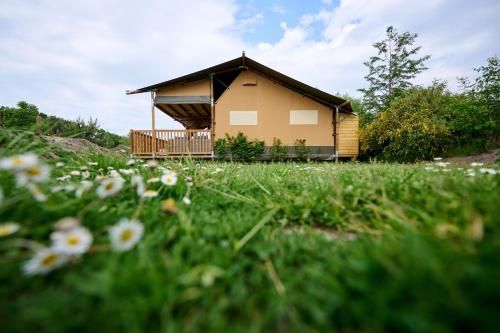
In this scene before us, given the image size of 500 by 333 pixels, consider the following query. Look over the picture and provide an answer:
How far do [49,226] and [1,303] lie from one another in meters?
0.30

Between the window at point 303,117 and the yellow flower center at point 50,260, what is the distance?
1016cm

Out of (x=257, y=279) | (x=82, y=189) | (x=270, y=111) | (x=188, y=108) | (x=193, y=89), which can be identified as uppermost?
(x=193, y=89)

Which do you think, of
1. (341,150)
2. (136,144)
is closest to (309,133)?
(341,150)

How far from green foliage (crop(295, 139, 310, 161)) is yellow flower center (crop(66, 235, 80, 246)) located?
9.65 meters

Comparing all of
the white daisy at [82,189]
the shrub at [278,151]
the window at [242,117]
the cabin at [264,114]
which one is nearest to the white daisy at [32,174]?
the white daisy at [82,189]

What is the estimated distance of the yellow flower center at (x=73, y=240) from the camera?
69 centimetres

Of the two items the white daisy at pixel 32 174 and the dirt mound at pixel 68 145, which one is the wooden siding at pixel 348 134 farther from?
the white daisy at pixel 32 174

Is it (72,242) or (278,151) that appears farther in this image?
(278,151)

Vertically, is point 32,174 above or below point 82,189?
above

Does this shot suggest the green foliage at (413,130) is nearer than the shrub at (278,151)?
Yes

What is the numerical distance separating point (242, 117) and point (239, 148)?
5.35ft

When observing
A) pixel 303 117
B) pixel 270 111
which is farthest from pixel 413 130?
pixel 270 111

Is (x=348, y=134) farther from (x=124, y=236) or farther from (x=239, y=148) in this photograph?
(x=124, y=236)

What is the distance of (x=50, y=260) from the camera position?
0.66 meters
